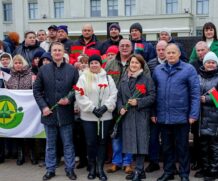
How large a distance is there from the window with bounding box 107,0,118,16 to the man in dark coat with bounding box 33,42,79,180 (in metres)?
40.3

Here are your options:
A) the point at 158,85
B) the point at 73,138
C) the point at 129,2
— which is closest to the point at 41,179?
the point at 73,138

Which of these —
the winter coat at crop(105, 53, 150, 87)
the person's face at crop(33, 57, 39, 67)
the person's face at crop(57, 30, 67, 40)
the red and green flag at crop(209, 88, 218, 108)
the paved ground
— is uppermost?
the person's face at crop(57, 30, 67, 40)

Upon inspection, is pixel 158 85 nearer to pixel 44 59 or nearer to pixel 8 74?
pixel 44 59

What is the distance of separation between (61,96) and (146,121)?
141cm

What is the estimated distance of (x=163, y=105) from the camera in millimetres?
5609

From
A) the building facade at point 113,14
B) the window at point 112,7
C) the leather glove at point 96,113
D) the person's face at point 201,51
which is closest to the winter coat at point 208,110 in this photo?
the person's face at point 201,51

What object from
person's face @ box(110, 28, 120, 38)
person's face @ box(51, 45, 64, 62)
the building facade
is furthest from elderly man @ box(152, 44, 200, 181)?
the building facade

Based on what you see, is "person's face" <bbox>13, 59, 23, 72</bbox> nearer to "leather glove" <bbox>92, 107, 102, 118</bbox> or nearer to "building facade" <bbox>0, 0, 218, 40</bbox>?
"leather glove" <bbox>92, 107, 102, 118</bbox>

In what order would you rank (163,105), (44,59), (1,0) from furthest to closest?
(1,0) → (44,59) → (163,105)

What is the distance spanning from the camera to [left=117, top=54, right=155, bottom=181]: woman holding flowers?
5727mm

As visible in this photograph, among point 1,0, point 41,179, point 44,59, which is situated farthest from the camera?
point 1,0

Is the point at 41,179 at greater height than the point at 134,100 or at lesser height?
lesser

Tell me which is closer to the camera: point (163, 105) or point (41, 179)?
point (163, 105)

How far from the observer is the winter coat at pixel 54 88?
19.3 ft
